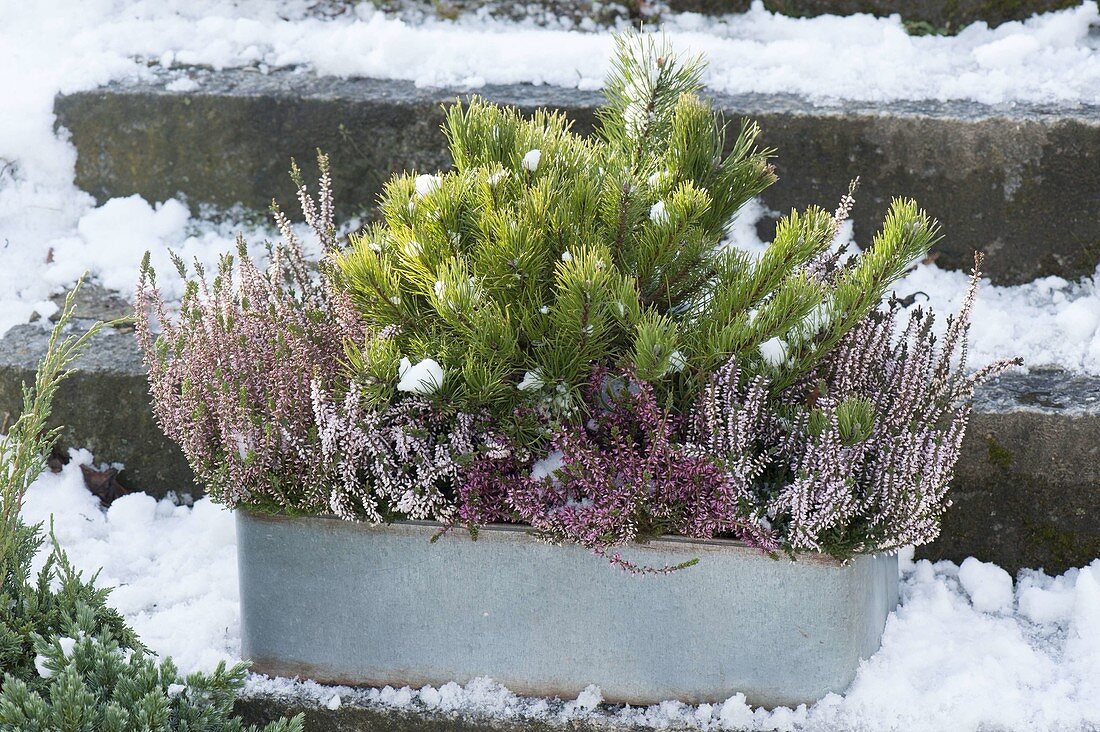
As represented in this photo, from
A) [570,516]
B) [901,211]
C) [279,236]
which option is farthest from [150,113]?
[901,211]

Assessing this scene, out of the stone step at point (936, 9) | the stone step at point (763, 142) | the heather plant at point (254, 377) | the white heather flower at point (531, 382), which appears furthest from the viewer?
the stone step at point (936, 9)

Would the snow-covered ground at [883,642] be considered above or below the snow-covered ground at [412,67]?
below

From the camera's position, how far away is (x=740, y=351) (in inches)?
62.9

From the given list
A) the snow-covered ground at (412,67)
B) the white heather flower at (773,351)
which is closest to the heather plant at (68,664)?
the white heather flower at (773,351)

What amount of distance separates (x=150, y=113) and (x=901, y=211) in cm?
222

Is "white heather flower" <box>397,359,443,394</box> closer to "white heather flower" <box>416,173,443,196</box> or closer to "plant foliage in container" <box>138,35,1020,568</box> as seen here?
"plant foliage in container" <box>138,35,1020,568</box>

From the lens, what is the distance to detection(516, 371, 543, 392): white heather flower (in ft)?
5.40

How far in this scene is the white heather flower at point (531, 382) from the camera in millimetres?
1646

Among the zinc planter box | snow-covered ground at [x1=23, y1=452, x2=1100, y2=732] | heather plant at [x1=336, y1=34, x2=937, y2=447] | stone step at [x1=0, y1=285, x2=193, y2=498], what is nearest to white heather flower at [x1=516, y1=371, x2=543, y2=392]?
heather plant at [x1=336, y1=34, x2=937, y2=447]

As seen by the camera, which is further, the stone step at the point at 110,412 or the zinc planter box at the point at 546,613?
the stone step at the point at 110,412

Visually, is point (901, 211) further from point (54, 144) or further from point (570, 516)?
point (54, 144)

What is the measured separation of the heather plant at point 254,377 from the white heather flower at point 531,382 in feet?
1.00

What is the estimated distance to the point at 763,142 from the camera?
266cm

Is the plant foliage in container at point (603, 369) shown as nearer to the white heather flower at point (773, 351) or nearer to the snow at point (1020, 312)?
the white heather flower at point (773, 351)
